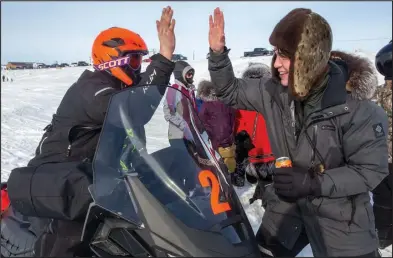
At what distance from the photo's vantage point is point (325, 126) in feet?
7.27

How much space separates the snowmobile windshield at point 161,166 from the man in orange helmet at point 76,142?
7.0 inches

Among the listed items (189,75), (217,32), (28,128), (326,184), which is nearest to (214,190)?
(326,184)

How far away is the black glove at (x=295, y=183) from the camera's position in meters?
2.09

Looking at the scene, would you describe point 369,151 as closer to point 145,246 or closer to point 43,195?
point 145,246

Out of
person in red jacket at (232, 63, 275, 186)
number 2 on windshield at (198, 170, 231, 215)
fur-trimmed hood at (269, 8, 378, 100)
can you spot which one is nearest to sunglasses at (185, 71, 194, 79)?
person in red jacket at (232, 63, 275, 186)

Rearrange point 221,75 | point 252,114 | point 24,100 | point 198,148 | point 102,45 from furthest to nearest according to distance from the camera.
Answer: point 24,100 < point 252,114 < point 102,45 < point 221,75 < point 198,148

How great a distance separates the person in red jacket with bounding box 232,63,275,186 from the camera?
523cm

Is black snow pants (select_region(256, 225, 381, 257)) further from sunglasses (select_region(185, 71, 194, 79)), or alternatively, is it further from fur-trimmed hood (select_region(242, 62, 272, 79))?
fur-trimmed hood (select_region(242, 62, 272, 79))

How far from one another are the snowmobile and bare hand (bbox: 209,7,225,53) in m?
0.41

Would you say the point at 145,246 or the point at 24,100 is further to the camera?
the point at 24,100

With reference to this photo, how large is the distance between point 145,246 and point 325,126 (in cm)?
118

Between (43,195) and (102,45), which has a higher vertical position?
(102,45)

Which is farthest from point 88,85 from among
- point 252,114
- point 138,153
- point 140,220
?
point 252,114

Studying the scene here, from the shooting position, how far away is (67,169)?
229 centimetres
